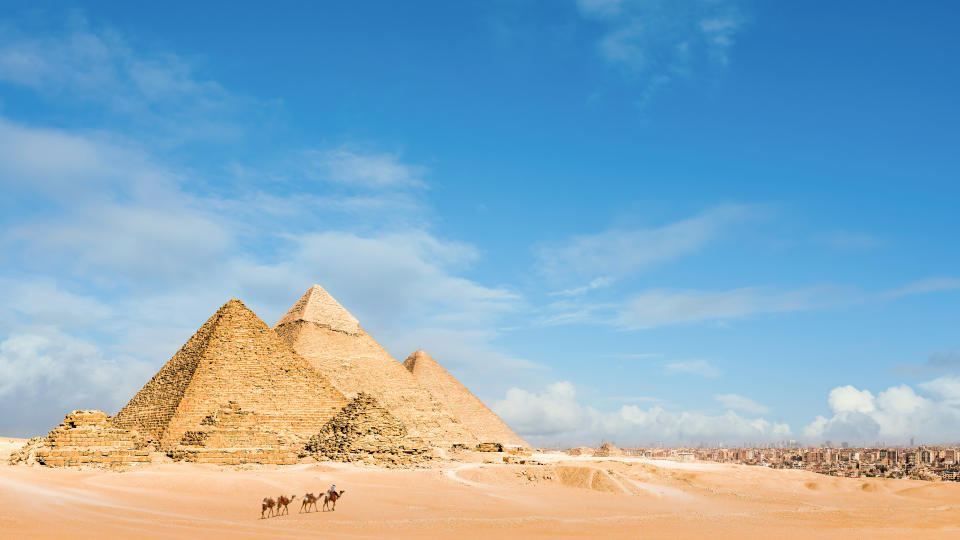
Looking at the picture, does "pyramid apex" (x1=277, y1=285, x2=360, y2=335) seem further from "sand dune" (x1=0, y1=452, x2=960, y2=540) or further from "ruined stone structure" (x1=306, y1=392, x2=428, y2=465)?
"sand dune" (x1=0, y1=452, x2=960, y2=540)

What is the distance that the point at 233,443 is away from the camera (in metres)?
37.0

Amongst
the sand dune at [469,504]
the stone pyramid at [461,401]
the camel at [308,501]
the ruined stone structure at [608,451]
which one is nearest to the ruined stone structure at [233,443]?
the sand dune at [469,504]

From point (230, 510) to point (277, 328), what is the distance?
46.9m

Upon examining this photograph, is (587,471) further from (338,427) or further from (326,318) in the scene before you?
(326,318)

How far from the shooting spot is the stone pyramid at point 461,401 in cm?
7031

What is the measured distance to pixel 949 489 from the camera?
31.7 metres

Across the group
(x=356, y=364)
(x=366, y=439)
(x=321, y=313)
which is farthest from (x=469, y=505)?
(x=321, y=313)

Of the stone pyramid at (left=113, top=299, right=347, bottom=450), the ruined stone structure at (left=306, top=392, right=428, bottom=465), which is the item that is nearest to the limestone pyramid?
the stone pyramid at (left=113, top=299, right=347, bottom=450)

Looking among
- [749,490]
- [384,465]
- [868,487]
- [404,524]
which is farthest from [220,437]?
[868,487]

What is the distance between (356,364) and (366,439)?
23767 mm

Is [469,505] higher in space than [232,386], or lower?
lower

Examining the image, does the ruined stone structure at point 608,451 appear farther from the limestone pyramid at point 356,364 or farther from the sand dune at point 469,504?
the sand dune at point 469,504

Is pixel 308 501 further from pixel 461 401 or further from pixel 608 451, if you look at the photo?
pixel 608 451

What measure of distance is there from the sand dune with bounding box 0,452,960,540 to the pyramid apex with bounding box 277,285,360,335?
3037 centimetres
